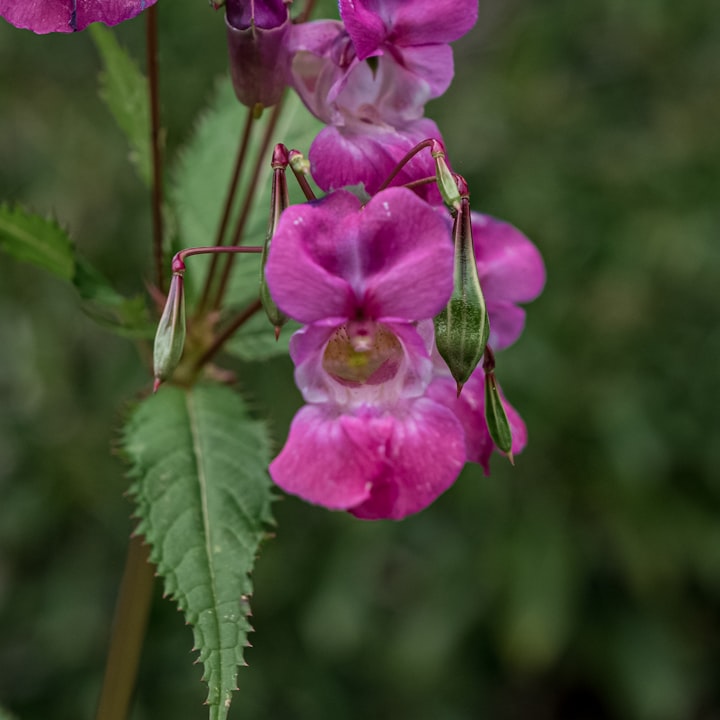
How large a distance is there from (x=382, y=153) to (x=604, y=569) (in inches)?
80.4

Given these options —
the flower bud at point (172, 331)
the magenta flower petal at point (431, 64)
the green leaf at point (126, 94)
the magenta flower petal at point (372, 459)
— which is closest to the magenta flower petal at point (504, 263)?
the magenta flower petal at point (431, 64)

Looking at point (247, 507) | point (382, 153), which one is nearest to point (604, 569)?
point (247, 507)

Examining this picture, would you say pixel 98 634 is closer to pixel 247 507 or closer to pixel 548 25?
pixel 247 507

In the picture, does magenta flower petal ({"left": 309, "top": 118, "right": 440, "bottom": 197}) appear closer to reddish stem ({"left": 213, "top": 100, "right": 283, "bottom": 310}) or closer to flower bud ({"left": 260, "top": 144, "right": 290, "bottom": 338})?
flower bud ({"left": 260, "top": 144, "right": 290, "bottom": 338})

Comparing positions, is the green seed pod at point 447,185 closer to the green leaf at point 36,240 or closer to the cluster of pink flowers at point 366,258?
the cluster of pink flowers at point 366,258

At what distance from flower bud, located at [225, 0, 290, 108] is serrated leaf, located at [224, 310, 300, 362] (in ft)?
1.21

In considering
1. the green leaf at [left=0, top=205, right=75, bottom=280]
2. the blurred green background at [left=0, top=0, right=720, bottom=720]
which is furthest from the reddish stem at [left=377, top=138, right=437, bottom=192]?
the blurred green background at [left=0, top=0, right=720, bottom=720]

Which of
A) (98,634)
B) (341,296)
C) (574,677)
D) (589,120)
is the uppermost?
(341,296)

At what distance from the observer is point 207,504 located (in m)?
1.16

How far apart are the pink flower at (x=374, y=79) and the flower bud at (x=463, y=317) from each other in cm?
12

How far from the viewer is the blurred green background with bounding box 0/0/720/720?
8.49 ft

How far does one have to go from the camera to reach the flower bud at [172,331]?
0.96 meters

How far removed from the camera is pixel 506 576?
2619 millimetres

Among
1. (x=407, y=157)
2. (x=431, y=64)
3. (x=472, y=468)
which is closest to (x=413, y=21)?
(x=431, y=64)
